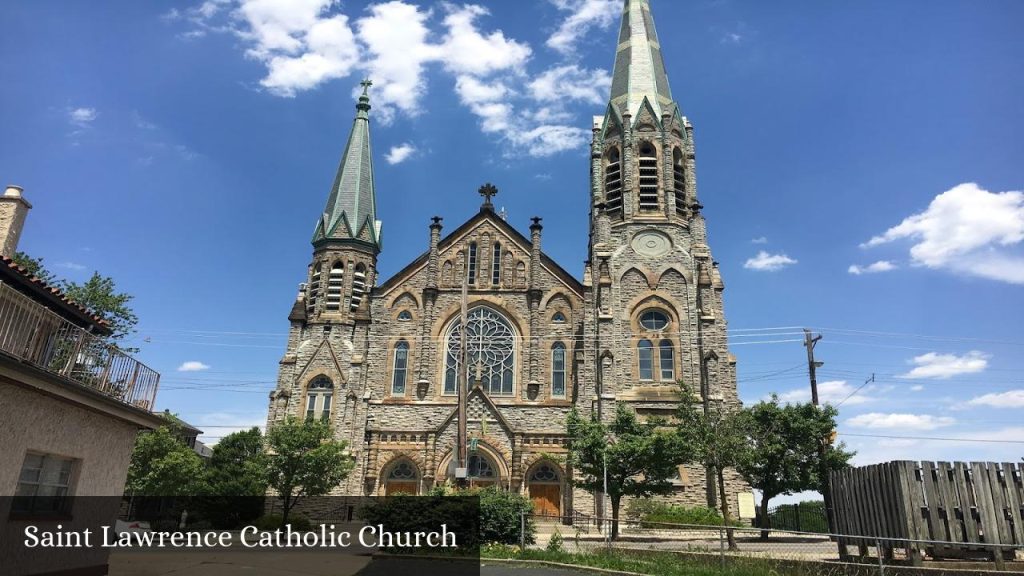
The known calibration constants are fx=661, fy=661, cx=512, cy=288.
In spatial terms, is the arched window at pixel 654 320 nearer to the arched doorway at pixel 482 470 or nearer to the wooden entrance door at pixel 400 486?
the arched doorway at pixel 482 470

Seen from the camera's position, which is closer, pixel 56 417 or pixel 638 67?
pixel 56 417

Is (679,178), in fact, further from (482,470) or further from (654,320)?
(482,470)

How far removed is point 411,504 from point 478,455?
591 inches

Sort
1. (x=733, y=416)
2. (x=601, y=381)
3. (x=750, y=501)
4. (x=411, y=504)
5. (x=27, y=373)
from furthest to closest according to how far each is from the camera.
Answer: (x=601, y=381), (x=750, y=501), (x=733, y=416), (x=411, y=504), (x=27, y=373)

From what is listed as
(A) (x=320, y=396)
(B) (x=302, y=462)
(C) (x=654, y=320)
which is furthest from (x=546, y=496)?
(A) (x=320, y=396)

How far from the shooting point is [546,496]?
31562mm

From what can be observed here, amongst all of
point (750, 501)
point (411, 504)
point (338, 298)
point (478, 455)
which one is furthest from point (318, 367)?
point (750, 501)

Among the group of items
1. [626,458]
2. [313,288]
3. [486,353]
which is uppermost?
[313,288]

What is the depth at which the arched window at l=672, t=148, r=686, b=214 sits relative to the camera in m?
37.4

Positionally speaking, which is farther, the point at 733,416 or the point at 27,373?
the point at 733,416

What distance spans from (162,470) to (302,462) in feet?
26.4

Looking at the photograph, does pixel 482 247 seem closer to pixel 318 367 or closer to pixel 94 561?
pixel 318 367

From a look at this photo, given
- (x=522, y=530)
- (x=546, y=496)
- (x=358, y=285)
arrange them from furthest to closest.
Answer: (x=358, y=285)
(x=546, y=496)
(x=522, y=530)

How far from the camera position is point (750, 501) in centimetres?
2947
